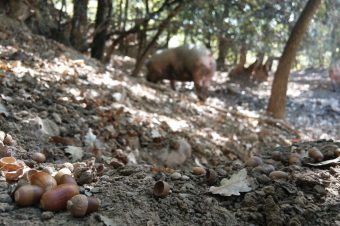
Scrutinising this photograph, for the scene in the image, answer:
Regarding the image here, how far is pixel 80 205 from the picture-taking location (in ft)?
6.23

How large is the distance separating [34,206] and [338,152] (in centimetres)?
185

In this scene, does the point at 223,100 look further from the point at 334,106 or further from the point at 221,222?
the point at 221,222

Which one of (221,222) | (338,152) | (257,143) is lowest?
(257,143)

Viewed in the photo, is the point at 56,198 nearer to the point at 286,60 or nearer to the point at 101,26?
the point at 101,26

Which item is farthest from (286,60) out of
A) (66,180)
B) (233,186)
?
(66,180)

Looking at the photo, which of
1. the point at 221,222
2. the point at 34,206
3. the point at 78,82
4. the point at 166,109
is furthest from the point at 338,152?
the point at 166,109

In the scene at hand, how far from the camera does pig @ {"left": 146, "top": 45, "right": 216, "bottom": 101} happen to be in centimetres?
1033

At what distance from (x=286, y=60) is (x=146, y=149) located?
5573 mm

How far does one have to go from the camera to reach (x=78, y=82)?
5.93 m

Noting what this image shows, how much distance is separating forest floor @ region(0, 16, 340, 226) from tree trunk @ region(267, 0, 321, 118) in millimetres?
923

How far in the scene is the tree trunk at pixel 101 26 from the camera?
922 cm

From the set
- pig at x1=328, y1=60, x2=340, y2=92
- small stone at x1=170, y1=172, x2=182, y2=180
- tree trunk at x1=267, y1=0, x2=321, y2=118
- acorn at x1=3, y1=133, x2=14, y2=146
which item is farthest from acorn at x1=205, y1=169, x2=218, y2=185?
→ pig at x1=328, y1=60, x2=340, y2=92

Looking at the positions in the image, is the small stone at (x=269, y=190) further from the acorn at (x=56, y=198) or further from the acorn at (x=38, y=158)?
the acorn at (x=38, y=158)

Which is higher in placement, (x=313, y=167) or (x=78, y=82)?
(x=78, y=82)
